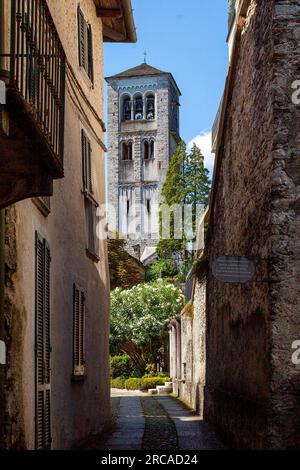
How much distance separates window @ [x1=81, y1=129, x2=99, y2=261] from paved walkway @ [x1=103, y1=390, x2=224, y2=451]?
2.96 m

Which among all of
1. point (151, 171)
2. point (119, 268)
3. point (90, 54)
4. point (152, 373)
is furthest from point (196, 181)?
point (90, 54)

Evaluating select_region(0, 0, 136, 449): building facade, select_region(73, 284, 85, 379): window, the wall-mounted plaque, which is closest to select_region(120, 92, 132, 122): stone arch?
select_region(0, 0, 136, 449): building facade

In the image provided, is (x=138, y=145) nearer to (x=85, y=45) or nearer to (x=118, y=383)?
(x=118, y=383)

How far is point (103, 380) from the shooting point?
1565 centimetres

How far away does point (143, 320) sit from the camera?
42.7 meters

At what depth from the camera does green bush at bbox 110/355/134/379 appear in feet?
138

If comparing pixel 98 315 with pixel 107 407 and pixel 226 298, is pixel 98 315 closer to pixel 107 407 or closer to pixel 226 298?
pixel 107 407

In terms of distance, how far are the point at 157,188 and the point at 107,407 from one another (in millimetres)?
76347

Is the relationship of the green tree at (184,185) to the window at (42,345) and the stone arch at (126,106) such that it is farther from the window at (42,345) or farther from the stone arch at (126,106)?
the window at (42,345)

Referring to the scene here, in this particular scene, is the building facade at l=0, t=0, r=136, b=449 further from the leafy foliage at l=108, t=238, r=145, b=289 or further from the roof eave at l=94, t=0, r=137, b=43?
the leafy foliage at l=108, t=238, r=145, b=289

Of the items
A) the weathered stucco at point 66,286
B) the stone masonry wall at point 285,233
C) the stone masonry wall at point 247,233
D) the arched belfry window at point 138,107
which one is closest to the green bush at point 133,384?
the weathered stucco at point 66,286

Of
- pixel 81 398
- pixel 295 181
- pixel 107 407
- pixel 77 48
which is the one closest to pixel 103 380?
pixel 107 407

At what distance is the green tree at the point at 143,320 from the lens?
4250 centimetres

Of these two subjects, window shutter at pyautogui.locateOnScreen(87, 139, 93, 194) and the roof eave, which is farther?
the roof eave
